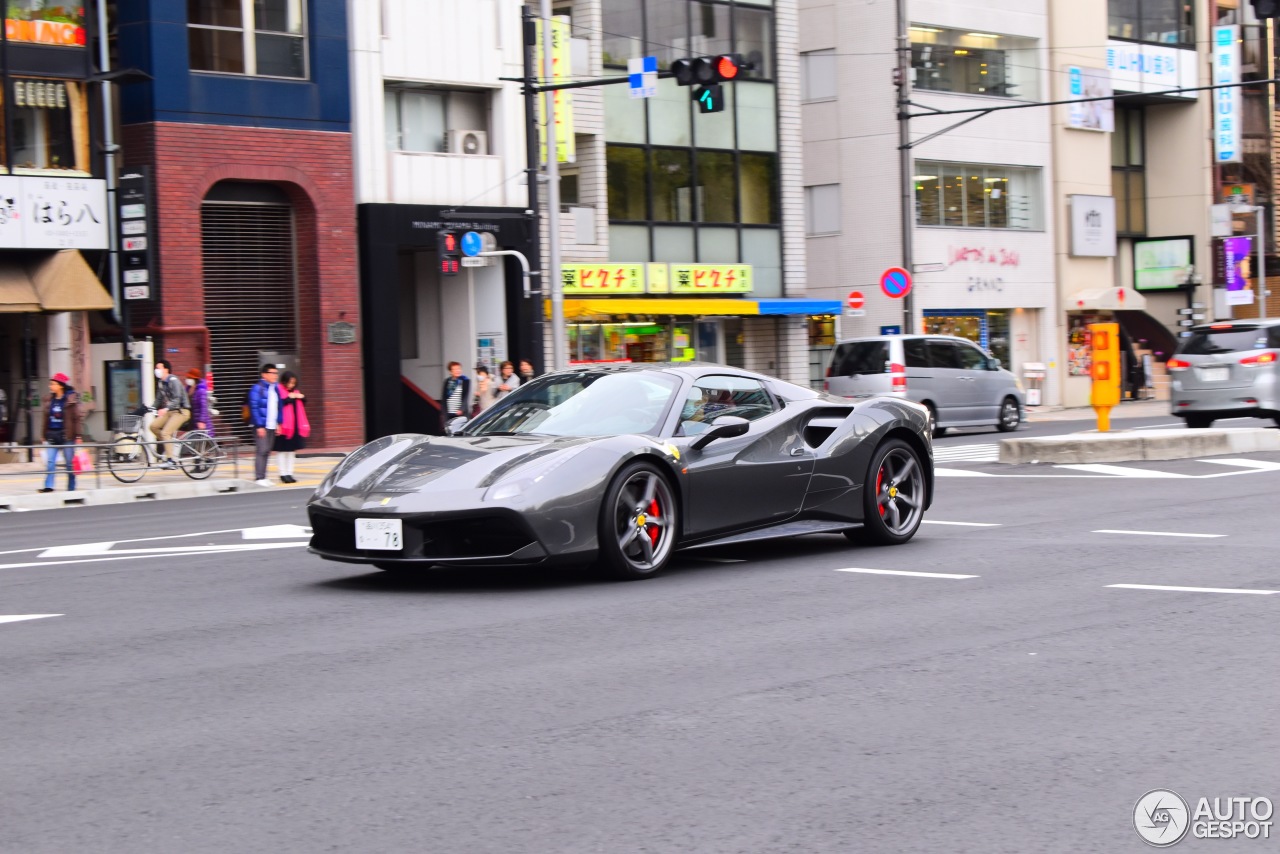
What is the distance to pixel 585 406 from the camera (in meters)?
10.3

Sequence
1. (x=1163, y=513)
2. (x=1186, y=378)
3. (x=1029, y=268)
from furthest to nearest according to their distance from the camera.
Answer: (x=1029, y=268) < (x=1186, y=378) < (x=1163, y=513)

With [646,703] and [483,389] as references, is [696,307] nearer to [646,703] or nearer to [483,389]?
[483,389]

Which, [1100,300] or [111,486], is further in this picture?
[1100,300]

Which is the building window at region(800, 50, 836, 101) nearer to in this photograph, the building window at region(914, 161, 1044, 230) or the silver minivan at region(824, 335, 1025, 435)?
the building window at region(914, 161, 1044, 230)

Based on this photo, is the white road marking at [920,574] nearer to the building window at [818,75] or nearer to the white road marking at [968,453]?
the white road marking at [968,453]

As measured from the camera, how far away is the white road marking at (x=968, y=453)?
21609mm

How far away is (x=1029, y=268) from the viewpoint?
45312 millimetres

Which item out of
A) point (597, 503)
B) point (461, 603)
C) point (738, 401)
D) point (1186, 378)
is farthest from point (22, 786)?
point (1186, 378)

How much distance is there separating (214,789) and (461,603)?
388 cm

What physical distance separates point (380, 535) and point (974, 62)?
124 ft

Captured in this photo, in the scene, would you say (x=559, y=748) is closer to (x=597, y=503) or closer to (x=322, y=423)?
(x=597, y=503)

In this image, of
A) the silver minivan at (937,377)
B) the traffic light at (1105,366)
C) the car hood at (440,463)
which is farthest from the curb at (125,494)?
the car hood at (440,463)

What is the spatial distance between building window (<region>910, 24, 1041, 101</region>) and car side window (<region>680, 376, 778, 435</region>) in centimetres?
3310

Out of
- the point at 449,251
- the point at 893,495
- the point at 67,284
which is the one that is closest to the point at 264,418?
the point at 449,251
